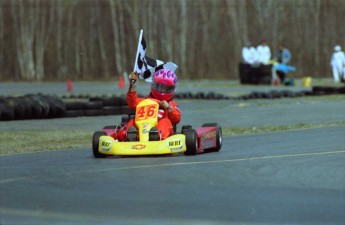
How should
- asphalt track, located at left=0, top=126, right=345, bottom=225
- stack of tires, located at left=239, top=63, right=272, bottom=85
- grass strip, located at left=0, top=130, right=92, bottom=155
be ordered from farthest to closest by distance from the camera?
stack of tires, located at left=239, top=63, right=272, bottom=85 → grass strip, located at left=0, top=130, right=92, bottom=155 → asphalt track, located at left=0, top=126, right=345, bottom=225

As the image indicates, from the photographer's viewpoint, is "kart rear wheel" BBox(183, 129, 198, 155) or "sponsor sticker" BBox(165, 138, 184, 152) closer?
"sponsor sticker" BBox(165, 138, 184, 152)

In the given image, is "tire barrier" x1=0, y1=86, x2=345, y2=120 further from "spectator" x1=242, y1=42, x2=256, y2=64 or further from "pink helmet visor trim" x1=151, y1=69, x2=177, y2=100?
"spectator" x1=242, y1=42, x2=256, y2=64

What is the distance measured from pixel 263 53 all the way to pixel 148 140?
3247 centimetres

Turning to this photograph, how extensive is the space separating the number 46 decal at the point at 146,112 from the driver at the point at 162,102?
11 cm

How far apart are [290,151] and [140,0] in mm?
36200

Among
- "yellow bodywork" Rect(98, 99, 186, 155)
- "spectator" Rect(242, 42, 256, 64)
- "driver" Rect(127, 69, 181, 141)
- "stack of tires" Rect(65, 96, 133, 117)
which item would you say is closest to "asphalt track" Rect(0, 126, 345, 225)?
"yellow bodywork" Rect(98, 99, 186, 155)

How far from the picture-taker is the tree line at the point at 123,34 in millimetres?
47688

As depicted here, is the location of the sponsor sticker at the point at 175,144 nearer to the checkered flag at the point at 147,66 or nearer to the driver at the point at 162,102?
the driver at the point at 162,102

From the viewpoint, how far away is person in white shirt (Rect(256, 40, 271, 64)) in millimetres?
44375

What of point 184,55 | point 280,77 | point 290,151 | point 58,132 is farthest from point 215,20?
point 290,151

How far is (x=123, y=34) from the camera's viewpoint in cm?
4809

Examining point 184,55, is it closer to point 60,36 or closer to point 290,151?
point 60,36

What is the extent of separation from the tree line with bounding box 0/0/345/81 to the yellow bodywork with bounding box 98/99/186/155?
34.1 meters

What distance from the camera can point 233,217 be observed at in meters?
7.73
